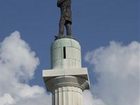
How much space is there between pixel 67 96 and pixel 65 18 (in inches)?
246

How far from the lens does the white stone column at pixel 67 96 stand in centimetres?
3266

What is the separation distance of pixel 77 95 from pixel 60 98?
1.20m

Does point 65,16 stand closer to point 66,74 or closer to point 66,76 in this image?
point 66,74

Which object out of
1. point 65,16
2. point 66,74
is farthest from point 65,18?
point 66,74

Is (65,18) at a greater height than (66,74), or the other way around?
(65,18)

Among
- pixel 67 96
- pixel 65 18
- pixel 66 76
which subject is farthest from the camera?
pixel 65 18

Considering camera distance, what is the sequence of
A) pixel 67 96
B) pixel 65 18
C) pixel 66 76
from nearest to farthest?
1. pixel 67 96
2. pixel 66 76
3. pixel 65 18

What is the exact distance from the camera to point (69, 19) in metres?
35.8

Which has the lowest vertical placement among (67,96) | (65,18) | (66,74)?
(67,96)

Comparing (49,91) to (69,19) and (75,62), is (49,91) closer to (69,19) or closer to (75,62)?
(75,62)

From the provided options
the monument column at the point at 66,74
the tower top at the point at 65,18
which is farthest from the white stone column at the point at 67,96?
A: the tower top at the point at 65,18

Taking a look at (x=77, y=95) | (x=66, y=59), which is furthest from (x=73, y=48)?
(x=77, y=95)

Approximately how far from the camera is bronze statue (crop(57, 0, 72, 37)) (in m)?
35.3

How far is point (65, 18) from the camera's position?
3581 cm
